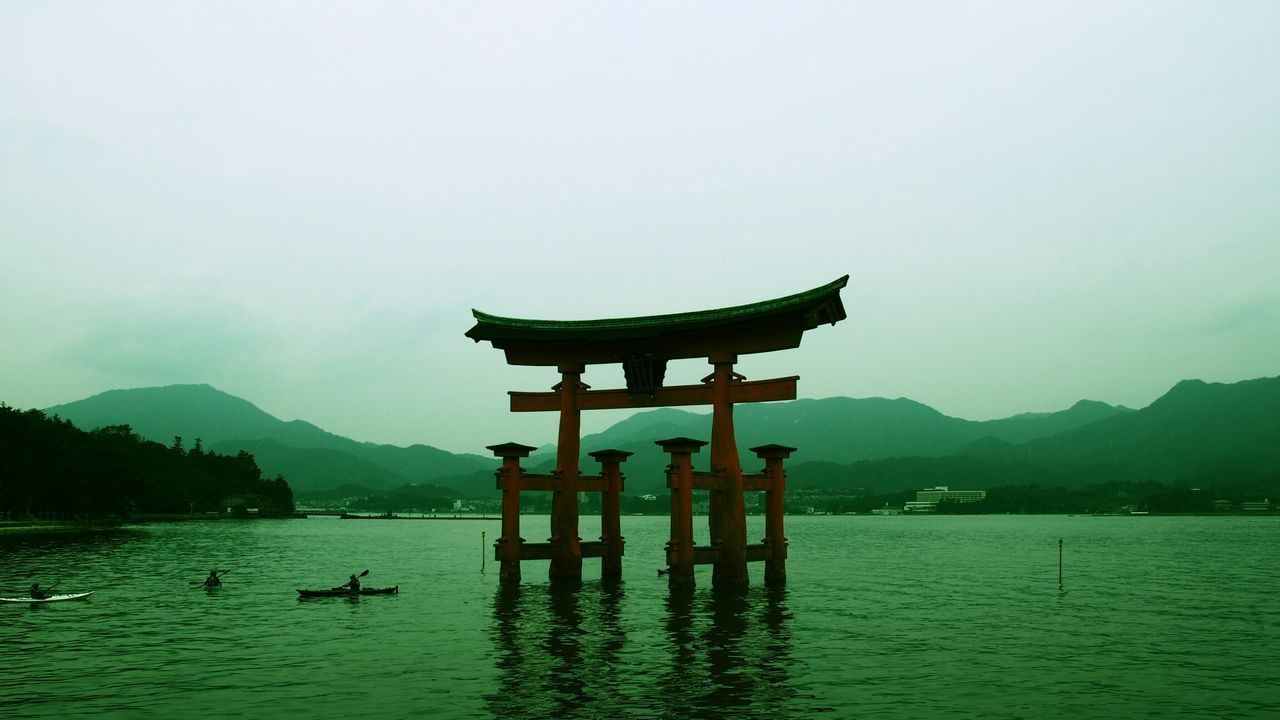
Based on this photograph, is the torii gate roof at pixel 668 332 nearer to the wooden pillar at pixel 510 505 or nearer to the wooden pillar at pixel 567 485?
the wooden pillar at pixel 567 485

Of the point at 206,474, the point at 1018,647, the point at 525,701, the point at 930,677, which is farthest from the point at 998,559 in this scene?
the point at 206,474

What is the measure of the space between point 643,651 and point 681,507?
17.2ft

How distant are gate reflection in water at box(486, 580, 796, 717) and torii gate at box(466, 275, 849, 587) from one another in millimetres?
1083

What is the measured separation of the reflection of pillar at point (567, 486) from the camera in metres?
25.9

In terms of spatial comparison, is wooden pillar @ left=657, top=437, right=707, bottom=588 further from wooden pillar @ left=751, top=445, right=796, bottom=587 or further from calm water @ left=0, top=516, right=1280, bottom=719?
wooden pillar @ left=751, top=445, right=796, bottom=587

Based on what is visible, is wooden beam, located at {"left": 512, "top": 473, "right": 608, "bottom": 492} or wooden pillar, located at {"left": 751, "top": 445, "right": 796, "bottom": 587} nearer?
wooden beam, located at {"left": 512, "top": 473, "right": 608, "bottom": 492}

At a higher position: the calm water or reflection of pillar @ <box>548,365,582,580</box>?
reflection of pillar @ <box>548,365,582,580</box>

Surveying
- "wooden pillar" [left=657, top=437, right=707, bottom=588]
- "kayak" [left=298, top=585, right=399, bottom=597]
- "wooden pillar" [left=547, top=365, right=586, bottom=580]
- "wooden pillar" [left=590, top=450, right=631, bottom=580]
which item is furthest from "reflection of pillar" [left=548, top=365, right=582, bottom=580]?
"kayak" [left=298, top=585, right=399, bottom=597]

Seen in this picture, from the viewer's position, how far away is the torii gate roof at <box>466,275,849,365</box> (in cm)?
2345

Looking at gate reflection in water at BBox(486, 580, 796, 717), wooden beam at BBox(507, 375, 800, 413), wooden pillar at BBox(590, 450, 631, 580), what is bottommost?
gate reflection in water at BBox(486, 580, 796, 717)

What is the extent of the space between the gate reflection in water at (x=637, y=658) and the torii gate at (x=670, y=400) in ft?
3.55

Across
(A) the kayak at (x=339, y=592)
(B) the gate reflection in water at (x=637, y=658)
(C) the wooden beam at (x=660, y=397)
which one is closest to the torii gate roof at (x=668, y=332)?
(C) the wooden beam at (x=660, y=397)

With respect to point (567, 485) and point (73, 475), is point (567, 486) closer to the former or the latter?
point (567, 485)

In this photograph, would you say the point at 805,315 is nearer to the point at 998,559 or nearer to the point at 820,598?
the point at 820,598
